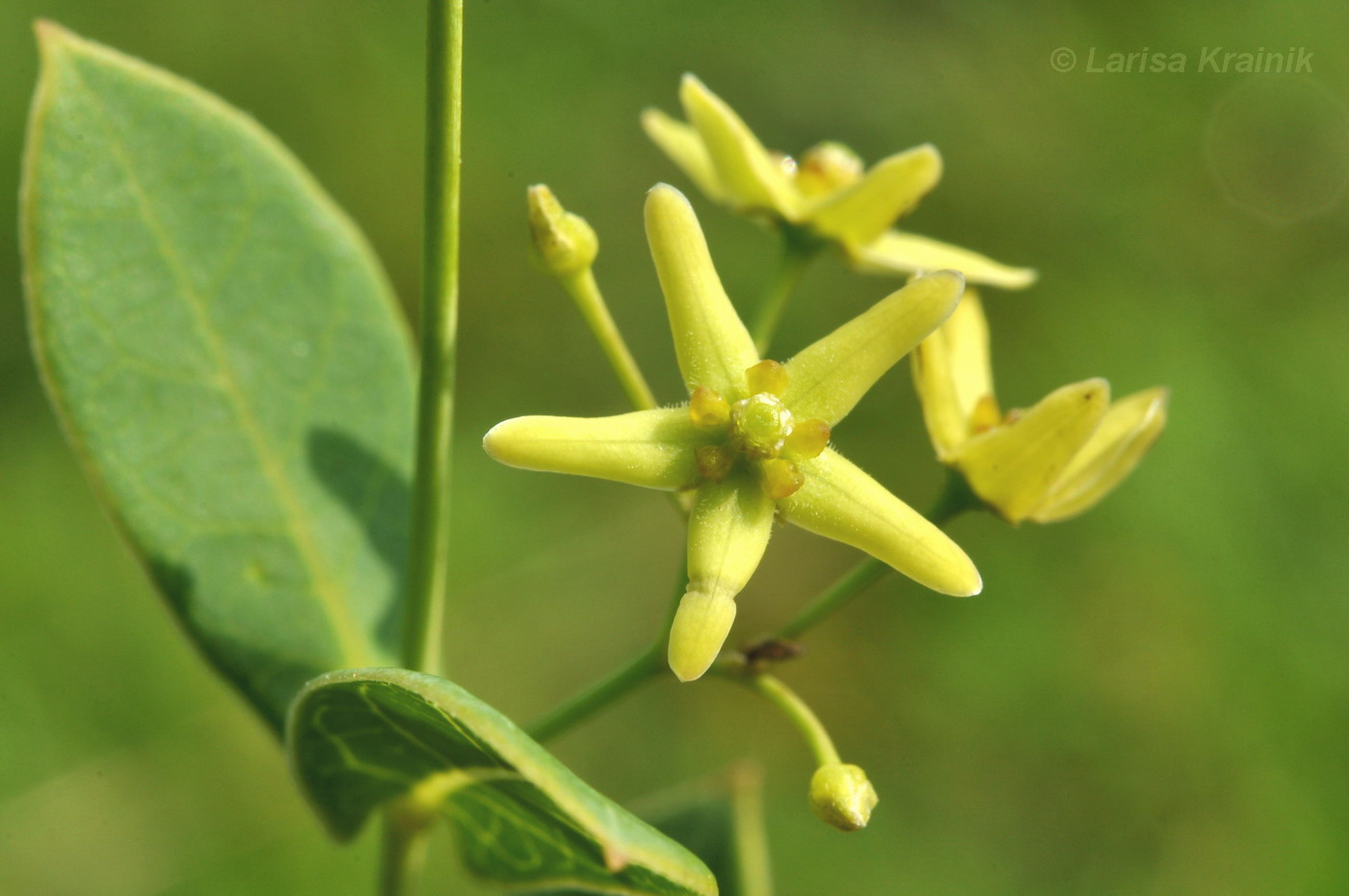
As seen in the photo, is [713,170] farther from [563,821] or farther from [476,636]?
[476,636]

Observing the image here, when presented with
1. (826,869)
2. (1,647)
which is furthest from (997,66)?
(1,647)

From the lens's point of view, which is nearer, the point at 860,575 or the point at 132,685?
the point at 860,575

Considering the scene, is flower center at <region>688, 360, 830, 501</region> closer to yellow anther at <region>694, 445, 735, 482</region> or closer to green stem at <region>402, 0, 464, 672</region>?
yellow anther at <region>694, 445, 735, 482</region>

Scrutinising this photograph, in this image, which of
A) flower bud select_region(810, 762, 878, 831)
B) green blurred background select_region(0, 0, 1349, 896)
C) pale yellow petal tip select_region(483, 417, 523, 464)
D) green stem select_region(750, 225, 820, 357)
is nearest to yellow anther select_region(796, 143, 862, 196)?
green stem select_region(750, 225, 820, 357)

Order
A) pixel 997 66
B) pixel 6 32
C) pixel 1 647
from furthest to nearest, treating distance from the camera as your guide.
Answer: pixel 997 66 → pixel 6 32 → pixel 1 647

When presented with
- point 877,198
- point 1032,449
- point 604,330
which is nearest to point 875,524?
point 1032,449

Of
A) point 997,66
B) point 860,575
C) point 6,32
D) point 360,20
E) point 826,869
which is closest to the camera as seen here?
point 860,575
